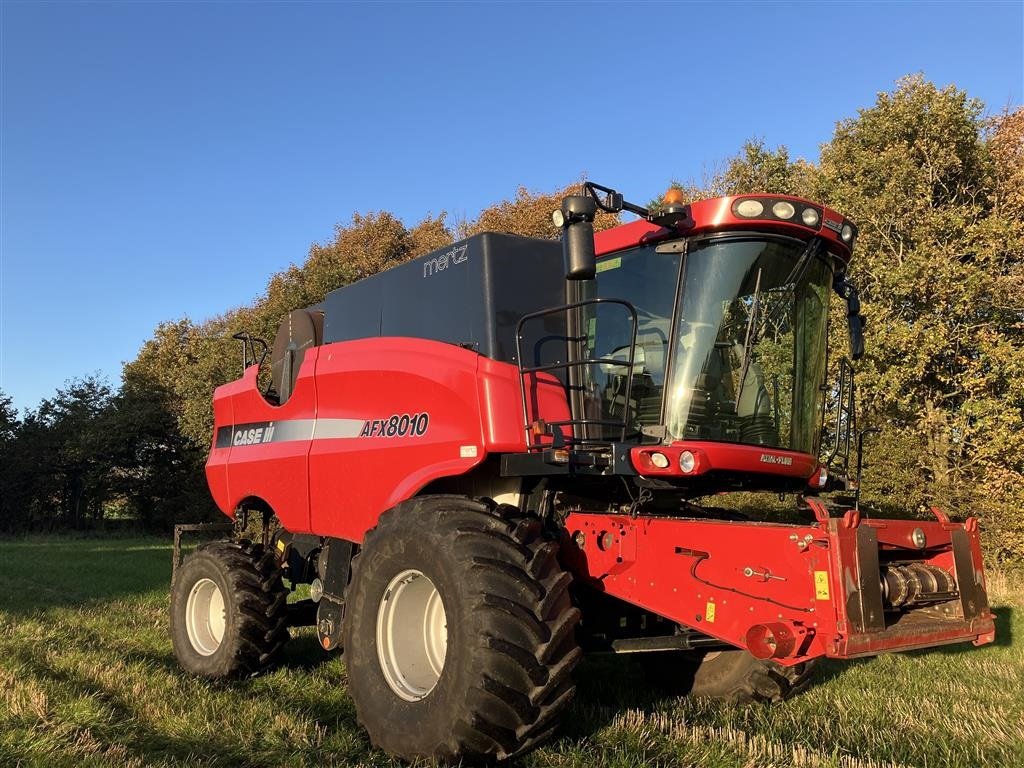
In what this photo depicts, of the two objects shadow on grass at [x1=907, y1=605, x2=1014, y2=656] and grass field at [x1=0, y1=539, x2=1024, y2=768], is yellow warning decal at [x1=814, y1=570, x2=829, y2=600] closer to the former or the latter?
grass field at [x1=0, y1=539, x2=1024, y2=768]

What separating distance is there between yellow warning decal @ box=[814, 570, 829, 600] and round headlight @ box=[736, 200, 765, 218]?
189 centimetres

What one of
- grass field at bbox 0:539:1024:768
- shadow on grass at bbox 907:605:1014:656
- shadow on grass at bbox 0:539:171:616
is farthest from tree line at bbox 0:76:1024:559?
shadow on grass at bbox 0:539:171:616

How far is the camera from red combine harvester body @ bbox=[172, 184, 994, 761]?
11.3ft

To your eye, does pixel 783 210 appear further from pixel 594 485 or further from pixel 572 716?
pixel 572 716

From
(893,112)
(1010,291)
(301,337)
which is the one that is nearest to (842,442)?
(301,337)

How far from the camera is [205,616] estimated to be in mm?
6383

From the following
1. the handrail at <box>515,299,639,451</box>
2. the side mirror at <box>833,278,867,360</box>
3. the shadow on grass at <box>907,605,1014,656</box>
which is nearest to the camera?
the handrail at <box>515,299,639,451</box>

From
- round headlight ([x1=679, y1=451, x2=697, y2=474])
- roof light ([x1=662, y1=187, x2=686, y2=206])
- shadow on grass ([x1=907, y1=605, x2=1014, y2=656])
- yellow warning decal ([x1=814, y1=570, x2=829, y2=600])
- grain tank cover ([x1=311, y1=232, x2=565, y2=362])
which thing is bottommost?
shadow on grass ([x1=907, y1=605, x2=1014, y2=656])

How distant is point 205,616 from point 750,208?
17.4 ft

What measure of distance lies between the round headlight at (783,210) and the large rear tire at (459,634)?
2117 mm

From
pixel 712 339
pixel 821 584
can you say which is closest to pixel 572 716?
pixel 821 584

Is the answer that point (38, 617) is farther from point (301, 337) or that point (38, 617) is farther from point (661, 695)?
point (661, 695)

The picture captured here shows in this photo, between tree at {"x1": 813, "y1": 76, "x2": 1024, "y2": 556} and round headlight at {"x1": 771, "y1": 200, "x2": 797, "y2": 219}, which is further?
tree at {"x1": 813, "y1": 76, "x2": 1024, "y2": 556}

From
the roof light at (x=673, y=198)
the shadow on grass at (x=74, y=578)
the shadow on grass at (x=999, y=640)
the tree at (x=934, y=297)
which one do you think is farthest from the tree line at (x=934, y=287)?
the shadow on grass at (x=74, y=578)
